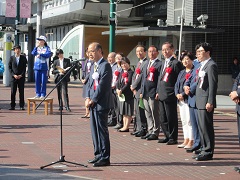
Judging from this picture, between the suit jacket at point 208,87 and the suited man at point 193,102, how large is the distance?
1.17 ft

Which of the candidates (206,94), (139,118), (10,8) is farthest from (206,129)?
(10,8)

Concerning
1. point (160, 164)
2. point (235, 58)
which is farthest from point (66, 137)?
point (235, 58)

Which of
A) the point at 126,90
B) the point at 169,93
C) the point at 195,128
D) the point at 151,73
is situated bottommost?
the point at 195,128

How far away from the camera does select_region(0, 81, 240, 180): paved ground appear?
422 inches

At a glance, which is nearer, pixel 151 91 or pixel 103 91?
pixel 103 91

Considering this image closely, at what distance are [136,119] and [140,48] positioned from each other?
5.50ft

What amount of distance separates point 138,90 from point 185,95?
2.34 m

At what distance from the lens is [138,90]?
50.8 ft

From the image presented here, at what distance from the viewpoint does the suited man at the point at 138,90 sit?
15.4m

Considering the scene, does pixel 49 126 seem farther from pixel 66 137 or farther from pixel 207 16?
pixel 207 16

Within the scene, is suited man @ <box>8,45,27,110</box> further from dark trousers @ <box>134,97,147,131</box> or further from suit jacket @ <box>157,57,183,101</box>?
suit jacket @ <box>157,57,183,101</box>

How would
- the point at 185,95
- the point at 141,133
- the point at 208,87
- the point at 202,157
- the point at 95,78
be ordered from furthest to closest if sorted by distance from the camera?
the point at 141,133 < the point at 185,95 < the point at 202,157 < the point at 208,87 < the point at 95,78

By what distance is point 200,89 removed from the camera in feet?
39.6

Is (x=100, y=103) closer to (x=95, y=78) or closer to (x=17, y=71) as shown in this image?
(x=95, y=78)
